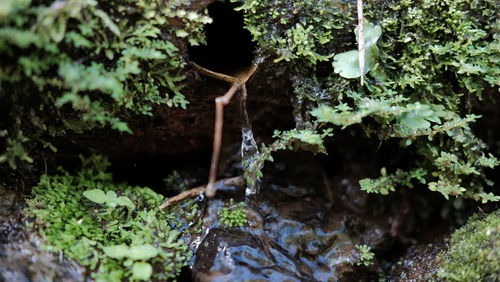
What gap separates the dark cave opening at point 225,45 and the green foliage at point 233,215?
1032mm

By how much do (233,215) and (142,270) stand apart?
32.2 inches

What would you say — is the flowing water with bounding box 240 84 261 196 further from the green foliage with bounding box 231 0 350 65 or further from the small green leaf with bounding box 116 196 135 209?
the small green leaf with bounding box 116 196 135 209

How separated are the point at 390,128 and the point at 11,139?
246 centimetres

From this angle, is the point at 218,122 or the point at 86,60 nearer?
the point at 86,60

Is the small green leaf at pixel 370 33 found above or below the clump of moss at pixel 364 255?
above

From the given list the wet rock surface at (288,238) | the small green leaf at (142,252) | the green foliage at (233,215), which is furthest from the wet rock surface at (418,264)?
the small green leaf at (142,252)

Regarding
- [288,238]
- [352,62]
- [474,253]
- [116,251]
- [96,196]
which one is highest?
[352,62]

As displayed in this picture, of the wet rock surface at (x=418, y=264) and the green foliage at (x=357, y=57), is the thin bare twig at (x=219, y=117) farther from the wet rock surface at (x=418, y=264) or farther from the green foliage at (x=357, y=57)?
the wet rock surface at (x=418, y=264)

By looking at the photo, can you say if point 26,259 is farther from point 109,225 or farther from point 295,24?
point 295,24

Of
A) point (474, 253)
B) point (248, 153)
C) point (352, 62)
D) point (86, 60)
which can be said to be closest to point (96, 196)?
point (86, 60)

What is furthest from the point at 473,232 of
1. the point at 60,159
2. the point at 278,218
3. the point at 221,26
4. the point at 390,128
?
the point at 60,159

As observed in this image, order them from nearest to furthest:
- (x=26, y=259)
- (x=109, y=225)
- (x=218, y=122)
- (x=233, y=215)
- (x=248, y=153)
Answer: (x=26, y=259) < (x=218, y=122) < (x=109, y=225) < (x=233, y=215) < (x=248, y=153)

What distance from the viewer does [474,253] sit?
2.50m

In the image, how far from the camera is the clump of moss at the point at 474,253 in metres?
2.36
